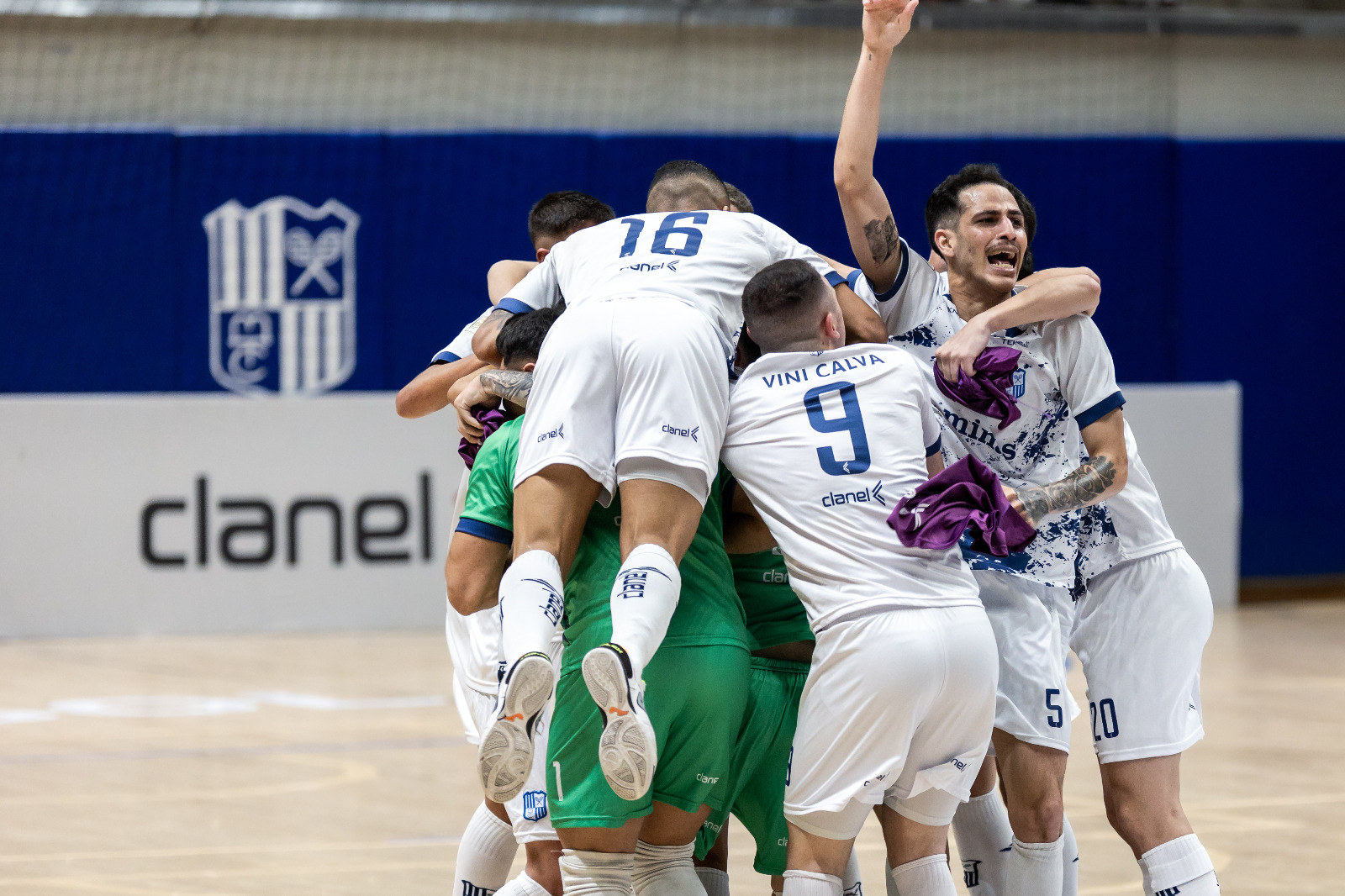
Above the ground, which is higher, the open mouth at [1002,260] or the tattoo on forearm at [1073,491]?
the open mouth at [1002,260]

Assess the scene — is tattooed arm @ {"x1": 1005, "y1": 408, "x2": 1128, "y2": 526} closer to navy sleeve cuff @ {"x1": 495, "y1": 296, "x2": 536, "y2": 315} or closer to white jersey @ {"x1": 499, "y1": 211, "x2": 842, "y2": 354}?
white jersey @ {"x1": 499, "y1": 211, "x2": 842, "y2": 354}

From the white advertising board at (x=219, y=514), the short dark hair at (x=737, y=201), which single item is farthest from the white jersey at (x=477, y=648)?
the white advertising board at (x=219, y=514)

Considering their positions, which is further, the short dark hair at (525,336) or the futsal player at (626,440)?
the short dark hair at (525,336)

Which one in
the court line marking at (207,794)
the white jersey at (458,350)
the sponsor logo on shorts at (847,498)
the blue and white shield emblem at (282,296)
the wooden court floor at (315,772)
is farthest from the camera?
the blue and white shield emblem at (282,296)

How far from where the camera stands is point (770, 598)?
4.52 metres

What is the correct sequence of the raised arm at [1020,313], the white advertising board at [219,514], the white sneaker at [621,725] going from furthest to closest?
the white advertising board at [219,514]
the raised arm at [1020,313]
the white sneaker at [621,725]

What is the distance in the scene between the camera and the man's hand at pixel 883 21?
177 inches

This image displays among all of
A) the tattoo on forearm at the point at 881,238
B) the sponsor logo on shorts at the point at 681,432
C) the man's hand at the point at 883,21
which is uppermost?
the man's hand at the point at 883,21

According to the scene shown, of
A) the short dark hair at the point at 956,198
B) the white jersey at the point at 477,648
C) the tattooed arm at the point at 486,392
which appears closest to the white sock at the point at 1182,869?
the short dark hair at the point at 956,198

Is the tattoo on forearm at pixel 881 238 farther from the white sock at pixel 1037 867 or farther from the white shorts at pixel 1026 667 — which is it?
the white sock at pixel 1037 867

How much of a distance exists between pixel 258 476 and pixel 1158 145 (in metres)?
8.58

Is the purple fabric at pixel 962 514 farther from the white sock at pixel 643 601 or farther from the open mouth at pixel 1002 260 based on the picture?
the open mouth at pixel 1002 260

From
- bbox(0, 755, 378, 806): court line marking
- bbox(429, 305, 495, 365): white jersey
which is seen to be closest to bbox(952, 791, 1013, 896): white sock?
bbox(429, 305, 495, 365): white jersey

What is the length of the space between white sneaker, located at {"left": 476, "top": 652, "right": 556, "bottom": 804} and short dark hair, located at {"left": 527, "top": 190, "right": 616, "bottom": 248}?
202 cm
